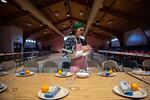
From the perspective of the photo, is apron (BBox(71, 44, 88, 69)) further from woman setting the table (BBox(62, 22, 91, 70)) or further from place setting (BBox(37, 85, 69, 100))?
place setting (BBox(37, 85, 69, 100))

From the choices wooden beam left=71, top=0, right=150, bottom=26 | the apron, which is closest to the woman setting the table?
the apron

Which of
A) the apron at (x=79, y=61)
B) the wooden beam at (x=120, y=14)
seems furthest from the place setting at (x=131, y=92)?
the wooden beam at (x=120, y=14)

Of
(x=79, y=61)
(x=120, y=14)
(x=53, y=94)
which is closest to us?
(x=53, y=94)

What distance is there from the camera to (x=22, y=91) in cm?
153

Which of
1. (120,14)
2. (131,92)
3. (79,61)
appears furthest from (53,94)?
(120,14)

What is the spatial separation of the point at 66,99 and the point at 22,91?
0.52 metres

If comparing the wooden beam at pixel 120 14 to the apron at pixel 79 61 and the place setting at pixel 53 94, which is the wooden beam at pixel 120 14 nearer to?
the apron at pixel 79 61

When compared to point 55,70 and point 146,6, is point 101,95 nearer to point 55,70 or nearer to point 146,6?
point 55,70

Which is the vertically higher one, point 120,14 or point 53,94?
point 120,14

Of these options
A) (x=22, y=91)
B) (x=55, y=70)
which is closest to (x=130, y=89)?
(x=22, y=91)

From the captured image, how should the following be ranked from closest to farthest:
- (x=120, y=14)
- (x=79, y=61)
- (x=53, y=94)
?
1. (x=53, y=94)
2. (x=79, y=61)
3. (x=120, y=14)

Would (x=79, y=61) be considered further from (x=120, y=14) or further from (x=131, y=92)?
(x=120, y=14)

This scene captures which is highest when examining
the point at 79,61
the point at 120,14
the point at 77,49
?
the point at 120,14

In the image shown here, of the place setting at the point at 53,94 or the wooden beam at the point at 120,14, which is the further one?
the wooden beam at the point at 120,14
